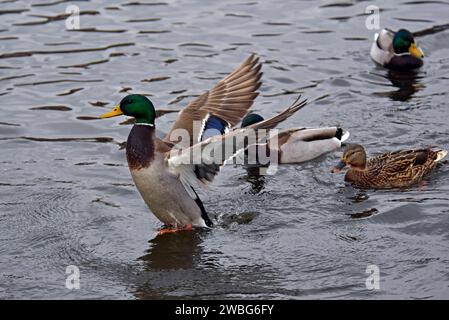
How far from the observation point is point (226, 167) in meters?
10.1

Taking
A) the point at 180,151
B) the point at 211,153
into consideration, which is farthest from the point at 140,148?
the point at 211,153

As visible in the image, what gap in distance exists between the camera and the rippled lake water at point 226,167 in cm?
737

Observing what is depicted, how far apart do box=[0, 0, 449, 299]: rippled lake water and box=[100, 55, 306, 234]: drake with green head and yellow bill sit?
276 mm

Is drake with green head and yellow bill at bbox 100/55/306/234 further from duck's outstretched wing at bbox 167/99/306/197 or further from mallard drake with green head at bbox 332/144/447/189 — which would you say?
mallard drake with green head at bbox 332/144/447/189

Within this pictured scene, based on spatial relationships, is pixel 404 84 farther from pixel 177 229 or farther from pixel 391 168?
pixel 177 229

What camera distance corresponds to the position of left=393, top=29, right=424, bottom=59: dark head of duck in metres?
12.6

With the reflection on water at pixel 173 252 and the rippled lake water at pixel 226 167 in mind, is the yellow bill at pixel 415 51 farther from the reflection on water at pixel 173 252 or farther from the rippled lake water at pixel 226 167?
the reflection on water at pixel 173 252

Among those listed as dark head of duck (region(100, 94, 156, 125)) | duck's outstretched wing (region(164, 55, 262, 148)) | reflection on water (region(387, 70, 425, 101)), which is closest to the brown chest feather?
dark head of duck (region(100, 94, 156, 125))

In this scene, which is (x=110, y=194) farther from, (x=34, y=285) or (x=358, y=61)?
(x=358, y=61)

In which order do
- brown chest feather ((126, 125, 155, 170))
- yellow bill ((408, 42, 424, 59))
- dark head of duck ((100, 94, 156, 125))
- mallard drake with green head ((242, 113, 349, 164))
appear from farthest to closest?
1. yellow bill ((408, 42, 424, 59))
2. mallard drake with green head ((242, 113, 349, 164))
3. dark head of duck ((100, 94, 156, 125))
4. brown chest feather ((126, 125, 155, 170))

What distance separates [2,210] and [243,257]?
2.48 m

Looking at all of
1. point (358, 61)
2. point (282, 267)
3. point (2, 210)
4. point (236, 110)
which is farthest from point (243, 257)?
point (358, 61)

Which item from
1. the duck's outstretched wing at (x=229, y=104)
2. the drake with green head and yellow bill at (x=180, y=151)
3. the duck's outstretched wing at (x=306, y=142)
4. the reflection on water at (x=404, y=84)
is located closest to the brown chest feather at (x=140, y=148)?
the drake with green head and yellow bill at (x=180, y=151)

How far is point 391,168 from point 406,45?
3913 mm
